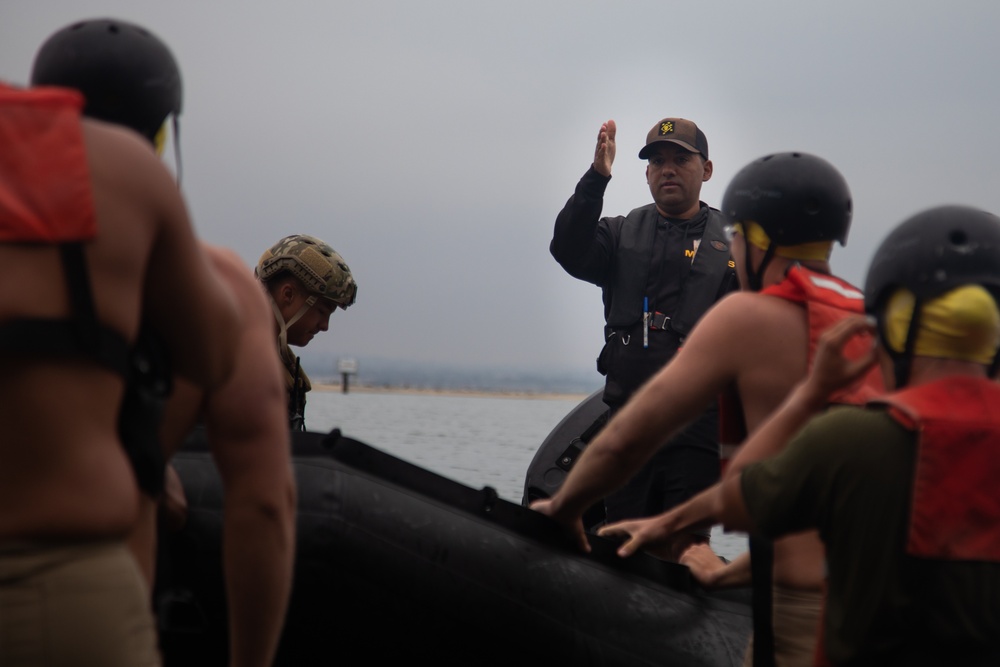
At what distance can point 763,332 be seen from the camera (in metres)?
2.95

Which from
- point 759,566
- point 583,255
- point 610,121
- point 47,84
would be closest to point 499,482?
point 583,255

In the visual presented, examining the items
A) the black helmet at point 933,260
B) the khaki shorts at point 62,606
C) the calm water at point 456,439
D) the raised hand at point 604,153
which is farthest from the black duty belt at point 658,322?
the khaki shorts at point 62,606

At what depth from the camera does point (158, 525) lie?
8.38 ft

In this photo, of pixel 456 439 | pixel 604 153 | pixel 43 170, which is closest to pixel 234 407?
pixel 43 170

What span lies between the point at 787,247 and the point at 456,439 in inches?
310

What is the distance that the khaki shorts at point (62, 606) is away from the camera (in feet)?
5.89

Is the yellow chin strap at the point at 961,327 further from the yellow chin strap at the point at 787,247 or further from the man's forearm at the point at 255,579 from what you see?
the man's forearm at the point at 255,579

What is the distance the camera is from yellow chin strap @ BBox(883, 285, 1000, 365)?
223 cm

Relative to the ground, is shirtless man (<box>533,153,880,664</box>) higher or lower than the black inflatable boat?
higher

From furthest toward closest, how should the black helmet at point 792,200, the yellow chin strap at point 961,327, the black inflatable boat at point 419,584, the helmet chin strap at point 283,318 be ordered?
the helmet chin strap at point 283,318, the black inflatable boat at point 419,584, the black helmet at point 792,200, the yellow chin strap at point 961,327

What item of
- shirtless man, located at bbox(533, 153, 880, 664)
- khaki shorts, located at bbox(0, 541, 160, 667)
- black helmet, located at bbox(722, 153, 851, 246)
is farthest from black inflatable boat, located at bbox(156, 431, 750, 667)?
khaki shorts, located at bbox(0, 541, 160, 667)

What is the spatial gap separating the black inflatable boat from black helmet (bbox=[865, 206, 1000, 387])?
67.4 inches

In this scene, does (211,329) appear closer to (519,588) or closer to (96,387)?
(96,387)

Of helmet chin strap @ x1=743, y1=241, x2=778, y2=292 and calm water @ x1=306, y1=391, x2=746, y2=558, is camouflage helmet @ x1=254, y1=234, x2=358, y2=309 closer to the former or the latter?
calm water @ x1=306, y1=391, x2=746, y2=558
